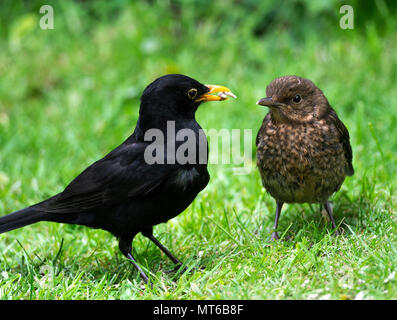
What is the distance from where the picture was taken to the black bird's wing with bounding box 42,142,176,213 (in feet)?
11.8

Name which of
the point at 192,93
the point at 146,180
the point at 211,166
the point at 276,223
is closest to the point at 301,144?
the point at 276,223

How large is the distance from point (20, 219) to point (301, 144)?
1935 millimetres

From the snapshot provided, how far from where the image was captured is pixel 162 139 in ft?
12.2

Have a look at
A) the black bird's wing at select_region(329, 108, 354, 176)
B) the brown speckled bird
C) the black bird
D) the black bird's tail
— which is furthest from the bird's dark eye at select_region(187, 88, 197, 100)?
the black bird's tail

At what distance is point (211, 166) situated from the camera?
5.52 meters

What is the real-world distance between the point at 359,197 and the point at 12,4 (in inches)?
256

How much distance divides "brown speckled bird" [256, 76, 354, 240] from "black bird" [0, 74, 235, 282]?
404 millimetres

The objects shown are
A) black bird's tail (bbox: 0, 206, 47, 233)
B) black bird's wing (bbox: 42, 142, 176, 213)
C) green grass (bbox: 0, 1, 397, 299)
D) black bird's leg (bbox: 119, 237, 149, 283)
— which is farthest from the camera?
black bird's tail (bbox: 0, 206, 47, 233)

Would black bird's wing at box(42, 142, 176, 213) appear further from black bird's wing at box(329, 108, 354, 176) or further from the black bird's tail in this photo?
black bird's wing at box(329, 108, 354, 176)

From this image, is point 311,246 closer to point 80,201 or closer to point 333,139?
point 333,139

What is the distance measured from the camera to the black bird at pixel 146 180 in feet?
11.9

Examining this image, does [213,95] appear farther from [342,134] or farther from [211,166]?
[211,166]

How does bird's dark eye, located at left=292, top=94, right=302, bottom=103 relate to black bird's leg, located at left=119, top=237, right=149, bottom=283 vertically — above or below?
above

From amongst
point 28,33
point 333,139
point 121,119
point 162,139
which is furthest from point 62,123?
point 333,139
